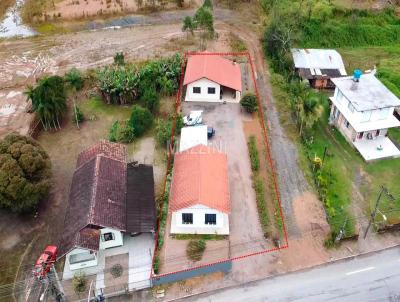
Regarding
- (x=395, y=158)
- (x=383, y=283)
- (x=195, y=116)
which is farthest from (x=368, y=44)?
(x=383, y=283)

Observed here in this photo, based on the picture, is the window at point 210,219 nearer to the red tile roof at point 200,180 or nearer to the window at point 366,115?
the red tile roof at point 200,180


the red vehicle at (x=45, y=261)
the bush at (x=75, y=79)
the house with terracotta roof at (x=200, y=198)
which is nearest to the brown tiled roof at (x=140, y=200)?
the house with terracotta roof at (x=200, y=198)

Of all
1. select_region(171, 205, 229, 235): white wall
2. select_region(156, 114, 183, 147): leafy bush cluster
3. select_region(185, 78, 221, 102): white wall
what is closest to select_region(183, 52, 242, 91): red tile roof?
select_region(185, 78, 221, 102): white wall

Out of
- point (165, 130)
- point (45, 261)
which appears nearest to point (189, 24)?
point (165, 130)

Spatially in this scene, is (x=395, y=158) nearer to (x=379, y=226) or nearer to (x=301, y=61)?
(x=379, y=226)

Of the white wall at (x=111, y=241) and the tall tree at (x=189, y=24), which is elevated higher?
the tall tree at (x=189, y=24)

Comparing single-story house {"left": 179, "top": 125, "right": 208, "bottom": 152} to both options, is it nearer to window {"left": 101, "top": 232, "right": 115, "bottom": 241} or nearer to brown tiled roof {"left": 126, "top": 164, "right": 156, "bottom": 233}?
brown tiled roof {"left": 126, "top": 164, "right": 156, "bottom": 233}

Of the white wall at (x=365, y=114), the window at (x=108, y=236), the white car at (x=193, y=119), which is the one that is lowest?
the window at (x=108, y=236)
